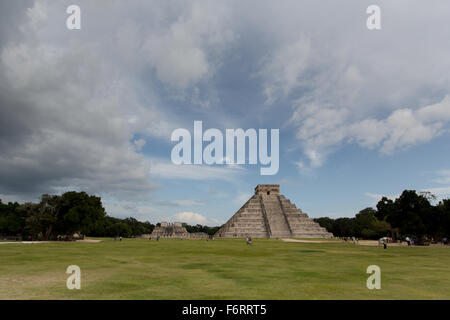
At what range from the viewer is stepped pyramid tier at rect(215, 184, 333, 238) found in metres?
82.5

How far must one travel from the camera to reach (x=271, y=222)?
9038 cm

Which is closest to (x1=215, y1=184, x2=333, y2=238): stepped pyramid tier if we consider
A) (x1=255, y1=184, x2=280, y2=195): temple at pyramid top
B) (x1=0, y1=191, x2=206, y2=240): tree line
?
(x1=255, y1=184, x2=280, y2=195): temple at pyramid top

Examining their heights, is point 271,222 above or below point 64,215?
below

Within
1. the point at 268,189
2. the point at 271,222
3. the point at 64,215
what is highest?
the point at 268,189

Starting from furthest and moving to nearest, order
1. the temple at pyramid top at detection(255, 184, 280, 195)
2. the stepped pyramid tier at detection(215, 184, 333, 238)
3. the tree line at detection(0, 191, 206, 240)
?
the temple at pyramid top at detection(255, 184, 280, 195)
the stepped pyramid tier at detection(215, 184, 333, 238)
the tree line at detection(0, 191, 206, 240)

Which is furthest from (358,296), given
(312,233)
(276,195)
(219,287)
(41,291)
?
(276,195)

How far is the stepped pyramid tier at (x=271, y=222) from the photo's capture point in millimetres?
82500

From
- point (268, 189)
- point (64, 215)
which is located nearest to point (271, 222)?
→ point (268, 189)

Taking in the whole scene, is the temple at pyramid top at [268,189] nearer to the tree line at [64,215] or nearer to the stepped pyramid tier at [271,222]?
the stepped pyramid tier at [271,222]

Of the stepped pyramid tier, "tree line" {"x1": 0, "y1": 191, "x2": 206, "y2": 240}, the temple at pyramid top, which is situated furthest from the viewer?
the temple at pyramid top

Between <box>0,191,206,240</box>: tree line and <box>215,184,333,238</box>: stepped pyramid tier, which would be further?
<box>215,184,333,238</box>: stepped pyramid tier

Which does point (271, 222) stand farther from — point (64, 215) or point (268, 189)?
point (64, 215)

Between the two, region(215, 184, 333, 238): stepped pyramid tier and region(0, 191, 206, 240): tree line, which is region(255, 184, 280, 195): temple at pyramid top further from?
region(0, 191, 206, 240): tree line
